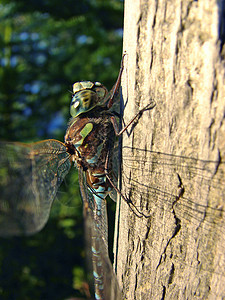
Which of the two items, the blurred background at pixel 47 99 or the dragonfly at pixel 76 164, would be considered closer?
the dragonfly at pixel 76 164

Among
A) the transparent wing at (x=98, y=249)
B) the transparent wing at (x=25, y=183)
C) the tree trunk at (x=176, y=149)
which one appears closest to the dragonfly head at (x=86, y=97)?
the transparent wing at (x=25, y=183)

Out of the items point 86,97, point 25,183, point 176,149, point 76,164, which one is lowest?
point 25,183

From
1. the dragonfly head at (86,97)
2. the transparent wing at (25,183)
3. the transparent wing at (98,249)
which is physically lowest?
the transparent wing at (98,249)

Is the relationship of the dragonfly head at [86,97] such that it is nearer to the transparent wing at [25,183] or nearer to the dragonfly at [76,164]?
the dragonfly at [76,164]

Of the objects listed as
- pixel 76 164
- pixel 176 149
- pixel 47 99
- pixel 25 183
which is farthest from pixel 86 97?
pixel 47 99

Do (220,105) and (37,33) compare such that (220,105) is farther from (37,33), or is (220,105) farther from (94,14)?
(37,33)

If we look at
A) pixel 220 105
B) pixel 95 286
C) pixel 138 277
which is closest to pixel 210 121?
pixel 220 105

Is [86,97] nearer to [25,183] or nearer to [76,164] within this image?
[76,164]
